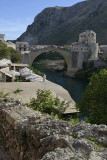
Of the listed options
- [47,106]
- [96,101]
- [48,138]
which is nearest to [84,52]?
[96,101]

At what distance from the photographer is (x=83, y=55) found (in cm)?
4003

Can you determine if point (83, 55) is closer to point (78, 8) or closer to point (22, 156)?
point (22, 156)

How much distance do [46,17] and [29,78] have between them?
131m

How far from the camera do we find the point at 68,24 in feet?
365

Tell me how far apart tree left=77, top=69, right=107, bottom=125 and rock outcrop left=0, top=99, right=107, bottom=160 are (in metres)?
4.84

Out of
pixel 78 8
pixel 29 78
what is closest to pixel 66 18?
pixel 78 8

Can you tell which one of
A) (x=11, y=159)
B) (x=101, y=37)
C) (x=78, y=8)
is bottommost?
(x=11, y=159)

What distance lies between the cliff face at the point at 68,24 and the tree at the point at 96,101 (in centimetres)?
6639

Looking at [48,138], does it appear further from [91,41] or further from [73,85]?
[91,41]

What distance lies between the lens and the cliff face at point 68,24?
297 ft

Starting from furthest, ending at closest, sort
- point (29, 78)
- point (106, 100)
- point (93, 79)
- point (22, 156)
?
point (29, 78), point (93, 79), point (106, 100), point (22, 156)

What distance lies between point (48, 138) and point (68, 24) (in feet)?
379

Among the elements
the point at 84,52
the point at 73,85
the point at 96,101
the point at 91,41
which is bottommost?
the point at 73,85

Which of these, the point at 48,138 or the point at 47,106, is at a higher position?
the point at 48,138
